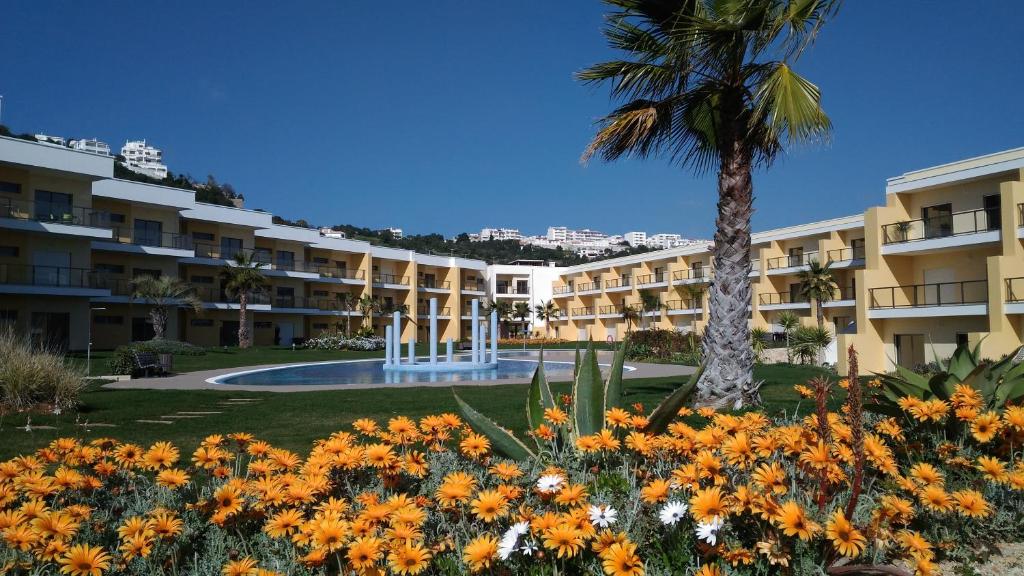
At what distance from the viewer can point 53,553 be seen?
7.07 feet

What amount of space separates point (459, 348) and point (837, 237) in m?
25.8

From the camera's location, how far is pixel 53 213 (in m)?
A: 32.0

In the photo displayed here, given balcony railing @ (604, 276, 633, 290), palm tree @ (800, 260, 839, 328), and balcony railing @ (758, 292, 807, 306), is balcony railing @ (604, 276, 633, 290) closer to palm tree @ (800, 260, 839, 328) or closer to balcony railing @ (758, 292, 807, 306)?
balcony railing @ (758, 292, 807, 306)

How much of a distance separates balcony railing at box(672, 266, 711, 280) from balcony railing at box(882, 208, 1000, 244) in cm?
2432

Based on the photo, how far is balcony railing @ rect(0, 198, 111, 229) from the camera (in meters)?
30.5

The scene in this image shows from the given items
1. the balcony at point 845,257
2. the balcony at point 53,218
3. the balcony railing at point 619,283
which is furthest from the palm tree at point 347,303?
the balcony at point 845,257

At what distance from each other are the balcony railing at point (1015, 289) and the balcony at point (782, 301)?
767 inches

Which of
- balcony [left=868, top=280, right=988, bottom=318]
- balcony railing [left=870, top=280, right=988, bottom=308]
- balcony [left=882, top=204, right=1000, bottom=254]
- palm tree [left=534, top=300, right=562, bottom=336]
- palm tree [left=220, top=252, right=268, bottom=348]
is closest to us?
balcony [left=868, top=280, right=988, bottom=318]

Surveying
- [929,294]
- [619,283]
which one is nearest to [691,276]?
[619,283]

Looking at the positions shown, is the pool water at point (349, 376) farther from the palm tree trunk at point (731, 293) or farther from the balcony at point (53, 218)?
the balcony at point (53, 218)

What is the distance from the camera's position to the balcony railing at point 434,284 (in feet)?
206

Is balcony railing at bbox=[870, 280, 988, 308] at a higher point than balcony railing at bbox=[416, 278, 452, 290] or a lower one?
lower

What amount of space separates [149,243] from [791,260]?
39.7 meters

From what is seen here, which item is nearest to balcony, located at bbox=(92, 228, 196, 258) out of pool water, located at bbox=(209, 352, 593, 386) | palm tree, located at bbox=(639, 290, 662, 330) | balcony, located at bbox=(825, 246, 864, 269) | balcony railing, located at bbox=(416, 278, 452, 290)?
pool water, located at bbox=(209, 352, 593, 386)
